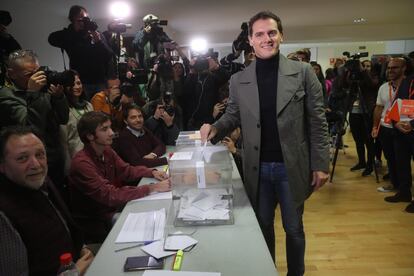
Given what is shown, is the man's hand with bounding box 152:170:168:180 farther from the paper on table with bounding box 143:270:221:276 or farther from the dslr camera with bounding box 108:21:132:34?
the dslr camera with bounding box 108:21:132:34

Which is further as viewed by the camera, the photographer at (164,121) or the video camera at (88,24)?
the photographer at (164,121)

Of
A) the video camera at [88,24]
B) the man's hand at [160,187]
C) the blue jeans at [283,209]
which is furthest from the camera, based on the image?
the video camera at [88,24]

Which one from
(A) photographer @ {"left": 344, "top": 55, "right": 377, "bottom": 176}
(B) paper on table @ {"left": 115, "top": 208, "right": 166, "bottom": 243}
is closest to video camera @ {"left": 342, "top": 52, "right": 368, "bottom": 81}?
(A) photographer @ {"left": 344, "top": 55, "right": 377, "bottom": 176}

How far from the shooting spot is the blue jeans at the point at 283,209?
62.2 inches

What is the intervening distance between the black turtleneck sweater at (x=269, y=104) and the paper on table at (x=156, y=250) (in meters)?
0.70

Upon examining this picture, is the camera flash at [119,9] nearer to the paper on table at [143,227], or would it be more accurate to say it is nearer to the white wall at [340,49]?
the paper on table at [143,227]

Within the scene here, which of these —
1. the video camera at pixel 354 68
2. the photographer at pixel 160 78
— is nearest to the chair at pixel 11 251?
the photographer at pixel 160 78

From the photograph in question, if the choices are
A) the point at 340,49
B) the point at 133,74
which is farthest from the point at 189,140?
the point at 340,49

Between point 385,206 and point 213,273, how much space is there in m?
2.62

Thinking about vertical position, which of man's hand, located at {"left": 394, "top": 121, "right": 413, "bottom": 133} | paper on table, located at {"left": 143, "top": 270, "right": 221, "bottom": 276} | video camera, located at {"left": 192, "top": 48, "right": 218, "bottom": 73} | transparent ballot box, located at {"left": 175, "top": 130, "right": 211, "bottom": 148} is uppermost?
video camera, located at {"left": 192, "top": 48, "right": 218, "bottom": 73}

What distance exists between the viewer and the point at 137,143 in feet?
7.95

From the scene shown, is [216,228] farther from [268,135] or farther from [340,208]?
[340,208]

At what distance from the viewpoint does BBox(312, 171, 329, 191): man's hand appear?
1.54 meters

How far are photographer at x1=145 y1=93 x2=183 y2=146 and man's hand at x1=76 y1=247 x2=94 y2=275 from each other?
4.98 feet
